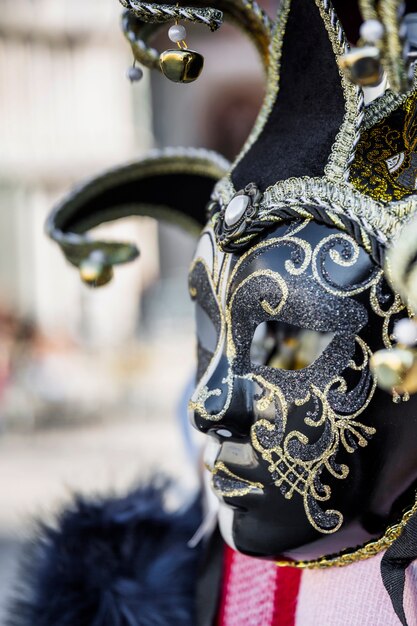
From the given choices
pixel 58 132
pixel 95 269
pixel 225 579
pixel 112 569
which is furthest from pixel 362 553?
pixel 58 132

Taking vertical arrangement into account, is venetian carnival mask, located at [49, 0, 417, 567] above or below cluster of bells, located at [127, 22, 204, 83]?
below

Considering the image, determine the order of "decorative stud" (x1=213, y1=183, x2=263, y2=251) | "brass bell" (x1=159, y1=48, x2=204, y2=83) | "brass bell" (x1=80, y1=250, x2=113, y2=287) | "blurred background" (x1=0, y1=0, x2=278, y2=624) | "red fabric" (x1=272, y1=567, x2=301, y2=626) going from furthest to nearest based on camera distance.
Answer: "blurred background" (x1=0, y1=0, x2=278, y2=624), "brass bell" (x1=80, y1=250, x2=113, y2=287), "red fabric" (x1=272, y1=567, x2=301, y2=626), "decorative stud" (x1=213, y1=183, x2=263, y2=251), "brass bell" (x1=159, y1=48, x2=204, y2=83)

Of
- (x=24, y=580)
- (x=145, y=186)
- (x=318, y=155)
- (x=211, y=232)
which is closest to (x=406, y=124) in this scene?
(x=318, y=155)

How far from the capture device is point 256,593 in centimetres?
110

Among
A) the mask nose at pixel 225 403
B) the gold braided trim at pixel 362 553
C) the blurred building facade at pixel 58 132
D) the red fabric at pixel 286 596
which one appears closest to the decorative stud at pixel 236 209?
the mask nose at pixel 225 403

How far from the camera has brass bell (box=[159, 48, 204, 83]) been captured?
789 mm

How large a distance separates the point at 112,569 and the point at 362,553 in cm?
40

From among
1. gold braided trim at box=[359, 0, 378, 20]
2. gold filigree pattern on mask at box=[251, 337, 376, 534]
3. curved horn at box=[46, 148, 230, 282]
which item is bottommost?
gold filigree pattern on mask at box=[251, 337, 376, 534]

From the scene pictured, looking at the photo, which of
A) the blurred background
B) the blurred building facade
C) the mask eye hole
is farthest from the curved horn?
the blurred building facade

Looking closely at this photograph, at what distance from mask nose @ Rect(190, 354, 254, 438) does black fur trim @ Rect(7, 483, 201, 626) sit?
1.15ft

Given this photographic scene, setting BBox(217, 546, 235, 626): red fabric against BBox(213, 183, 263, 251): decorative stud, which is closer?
BBox(213, 183, 263, 251): decorative stud

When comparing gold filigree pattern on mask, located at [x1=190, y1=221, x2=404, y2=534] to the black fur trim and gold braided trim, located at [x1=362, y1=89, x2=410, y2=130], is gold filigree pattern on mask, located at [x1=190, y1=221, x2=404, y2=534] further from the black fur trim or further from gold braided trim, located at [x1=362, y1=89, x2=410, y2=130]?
the black fur trim

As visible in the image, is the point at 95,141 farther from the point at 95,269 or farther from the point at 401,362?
the point at 401,362

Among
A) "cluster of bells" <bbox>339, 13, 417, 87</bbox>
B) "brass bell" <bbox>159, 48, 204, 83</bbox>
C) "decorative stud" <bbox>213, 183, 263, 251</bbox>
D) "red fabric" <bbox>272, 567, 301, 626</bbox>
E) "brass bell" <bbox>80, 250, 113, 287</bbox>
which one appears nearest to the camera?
"cluster of bells" <bbox>339, 13, 417, 87</bbox>
